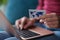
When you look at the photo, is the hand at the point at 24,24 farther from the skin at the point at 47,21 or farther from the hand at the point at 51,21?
the hand at the point at 51,21

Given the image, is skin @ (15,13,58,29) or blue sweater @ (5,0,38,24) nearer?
skin @ (15,13,58,29)

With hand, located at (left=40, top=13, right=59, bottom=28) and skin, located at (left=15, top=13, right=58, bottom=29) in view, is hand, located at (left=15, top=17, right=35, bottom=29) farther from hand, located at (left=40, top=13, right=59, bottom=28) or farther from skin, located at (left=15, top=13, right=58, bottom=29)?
hand, located at (left=40, top=13, right=59, bottom=28)

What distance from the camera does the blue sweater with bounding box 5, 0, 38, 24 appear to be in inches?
54.6

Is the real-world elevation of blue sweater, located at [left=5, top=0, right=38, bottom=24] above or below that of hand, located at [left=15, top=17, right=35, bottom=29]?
above

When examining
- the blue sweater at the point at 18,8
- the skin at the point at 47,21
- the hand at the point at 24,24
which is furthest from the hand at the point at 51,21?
the blue sweater at the point at 18,8

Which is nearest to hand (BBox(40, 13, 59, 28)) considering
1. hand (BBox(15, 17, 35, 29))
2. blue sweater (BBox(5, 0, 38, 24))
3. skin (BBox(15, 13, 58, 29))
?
skin (BBox(15, 13, 58, 29))

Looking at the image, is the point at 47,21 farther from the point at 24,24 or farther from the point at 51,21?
the point at 24,24

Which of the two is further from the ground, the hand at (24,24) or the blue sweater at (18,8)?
the blue sweater at (18,8)

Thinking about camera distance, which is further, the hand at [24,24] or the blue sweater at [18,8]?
the blue sweater at [18,8]

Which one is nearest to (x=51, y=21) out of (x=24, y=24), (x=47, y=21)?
(x=47, y=21)

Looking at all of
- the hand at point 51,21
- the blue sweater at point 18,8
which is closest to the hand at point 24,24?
Result: the hand at point 51,21

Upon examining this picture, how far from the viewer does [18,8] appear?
1409 millimetres

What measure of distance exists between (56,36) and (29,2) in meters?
0.63

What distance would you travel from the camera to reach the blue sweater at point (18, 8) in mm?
1387
